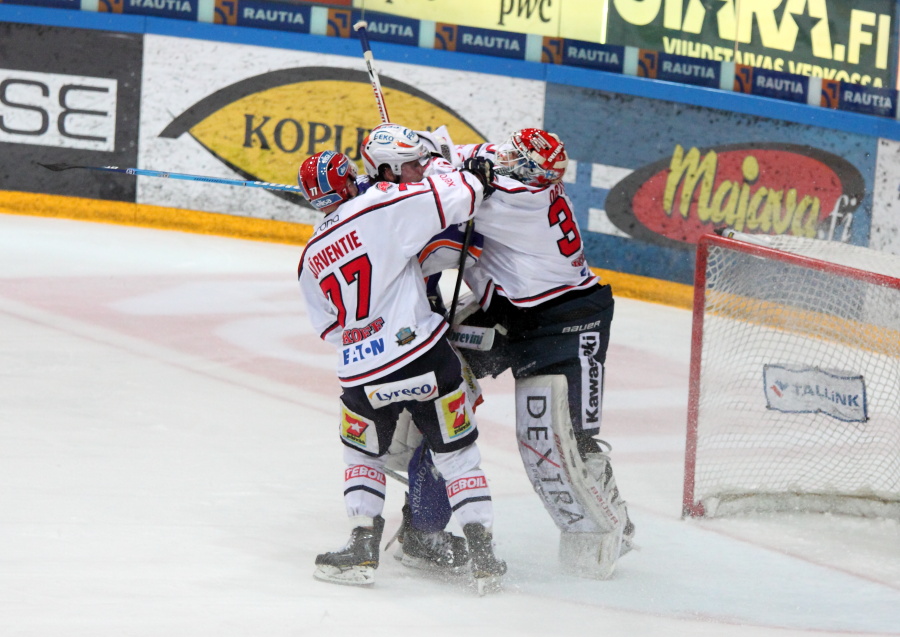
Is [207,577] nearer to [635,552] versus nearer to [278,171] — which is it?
[635,552]

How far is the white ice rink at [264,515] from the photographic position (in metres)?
3.07

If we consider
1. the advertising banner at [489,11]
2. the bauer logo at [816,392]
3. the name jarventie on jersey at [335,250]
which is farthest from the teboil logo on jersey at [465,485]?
the advertising banner at [489,11]

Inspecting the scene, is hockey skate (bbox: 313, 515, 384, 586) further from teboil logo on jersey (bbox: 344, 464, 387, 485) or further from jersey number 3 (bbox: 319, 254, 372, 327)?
jersey number 3 (bbox: 319, 254, 372, 327)

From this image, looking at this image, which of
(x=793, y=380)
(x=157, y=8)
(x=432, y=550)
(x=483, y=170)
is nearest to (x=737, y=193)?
(x=793, y=380)

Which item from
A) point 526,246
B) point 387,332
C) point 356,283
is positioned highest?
point 526,246

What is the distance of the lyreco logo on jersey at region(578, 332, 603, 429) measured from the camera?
358 centimetres

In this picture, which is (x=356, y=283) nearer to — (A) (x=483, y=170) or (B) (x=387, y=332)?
Result: (B) (x=387, y=332)

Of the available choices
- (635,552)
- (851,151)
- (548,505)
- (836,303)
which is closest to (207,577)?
(548,505)

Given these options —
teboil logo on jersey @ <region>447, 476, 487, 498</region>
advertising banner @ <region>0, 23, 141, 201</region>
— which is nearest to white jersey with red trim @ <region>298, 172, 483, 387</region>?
teboil logo on jersey @ <region>447, 476, 487, 498</region>

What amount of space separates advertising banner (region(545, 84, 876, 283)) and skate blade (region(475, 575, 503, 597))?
14.4 feet

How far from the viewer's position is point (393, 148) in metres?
3.39

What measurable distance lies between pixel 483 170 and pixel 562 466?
2.68 feet

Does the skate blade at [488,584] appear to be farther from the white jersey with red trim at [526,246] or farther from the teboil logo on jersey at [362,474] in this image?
the white jersey with red trim at [526,246]

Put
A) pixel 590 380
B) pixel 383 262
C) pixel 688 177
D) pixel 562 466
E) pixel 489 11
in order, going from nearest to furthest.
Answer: pixel 383 262 < pixel 562 466 < pixel 590 380 < pixel 688 177 < pixel 489 11
